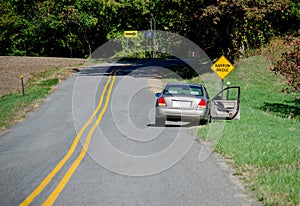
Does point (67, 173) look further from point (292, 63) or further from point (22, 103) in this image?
point (292, 63)

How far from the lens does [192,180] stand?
24.1 ft

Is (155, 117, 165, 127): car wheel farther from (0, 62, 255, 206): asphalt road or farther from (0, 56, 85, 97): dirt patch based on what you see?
(0, 56, 85, 97): dirt patch

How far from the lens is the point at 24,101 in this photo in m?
20.2

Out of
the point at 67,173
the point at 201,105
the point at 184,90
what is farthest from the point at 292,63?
the point at 67,173

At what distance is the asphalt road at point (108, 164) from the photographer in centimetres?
642

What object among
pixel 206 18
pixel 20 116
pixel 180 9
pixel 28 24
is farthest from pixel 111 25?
pixel 20 116

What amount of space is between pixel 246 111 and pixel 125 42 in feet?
145

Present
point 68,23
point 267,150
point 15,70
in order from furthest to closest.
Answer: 1. point 68,23
2. point 15,70
3. point 267,150

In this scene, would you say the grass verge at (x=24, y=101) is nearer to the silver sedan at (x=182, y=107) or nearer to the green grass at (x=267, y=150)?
the silver sedan at (x=182, y=107)

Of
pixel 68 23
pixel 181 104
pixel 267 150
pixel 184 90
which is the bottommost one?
pixel 267 150

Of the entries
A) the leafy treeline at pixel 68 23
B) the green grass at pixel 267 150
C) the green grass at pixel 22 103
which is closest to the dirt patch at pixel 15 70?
the green grass at pixel 22 103

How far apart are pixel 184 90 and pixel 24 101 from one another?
1027cm

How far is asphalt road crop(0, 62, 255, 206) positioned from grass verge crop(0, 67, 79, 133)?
94cm

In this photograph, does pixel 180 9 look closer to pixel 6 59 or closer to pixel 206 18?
pixel 206 18
